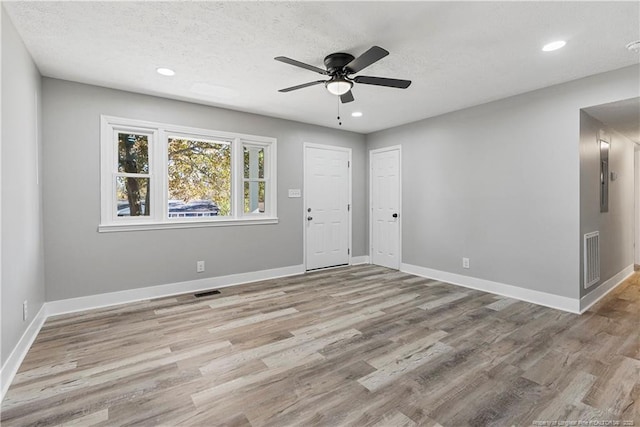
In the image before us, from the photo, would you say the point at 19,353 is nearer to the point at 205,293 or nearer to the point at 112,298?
the point at 112,298

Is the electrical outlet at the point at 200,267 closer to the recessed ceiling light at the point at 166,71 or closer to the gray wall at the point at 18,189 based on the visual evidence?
the gray wall at the point at 18,189

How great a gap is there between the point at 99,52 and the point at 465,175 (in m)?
4.48

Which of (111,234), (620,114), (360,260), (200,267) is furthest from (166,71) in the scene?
(620,114)

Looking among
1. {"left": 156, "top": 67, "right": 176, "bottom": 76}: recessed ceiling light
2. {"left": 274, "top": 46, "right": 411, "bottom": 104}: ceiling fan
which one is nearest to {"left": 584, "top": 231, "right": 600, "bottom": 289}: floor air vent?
{"left": 274, "top": 46, "right": 411, "bottom": 104}: ceiling fan

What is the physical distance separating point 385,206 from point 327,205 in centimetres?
108

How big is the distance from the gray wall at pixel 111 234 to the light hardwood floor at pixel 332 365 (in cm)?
45

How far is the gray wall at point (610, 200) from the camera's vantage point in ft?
11.1

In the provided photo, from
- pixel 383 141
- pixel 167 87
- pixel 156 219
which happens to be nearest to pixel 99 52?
pixel 167 87

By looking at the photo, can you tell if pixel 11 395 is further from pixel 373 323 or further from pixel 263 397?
pixel 373 323

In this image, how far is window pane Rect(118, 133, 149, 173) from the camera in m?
3.69

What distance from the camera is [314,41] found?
248 centimetres

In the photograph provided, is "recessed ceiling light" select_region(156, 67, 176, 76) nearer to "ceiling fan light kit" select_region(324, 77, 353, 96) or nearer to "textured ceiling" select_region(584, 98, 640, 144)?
"ceiling fan light kit" select_region(324, 77, 353, 96)

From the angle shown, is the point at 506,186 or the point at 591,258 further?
the point at 506,186

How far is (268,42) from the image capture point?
8.23ft
